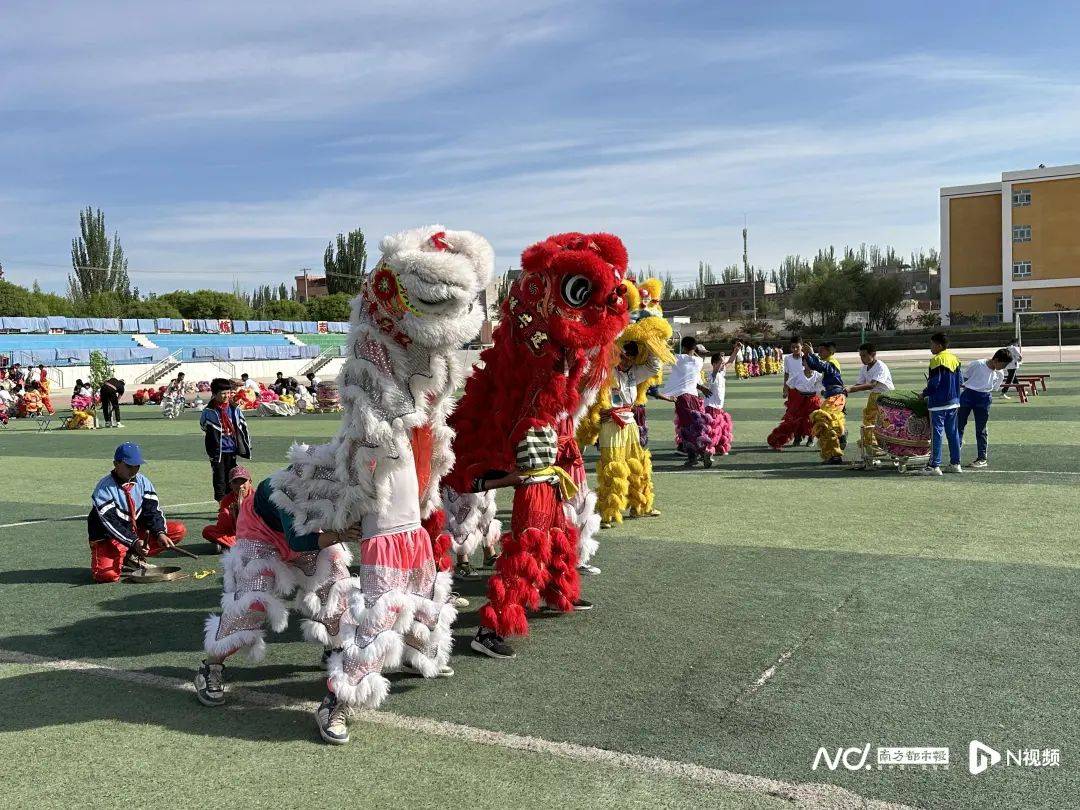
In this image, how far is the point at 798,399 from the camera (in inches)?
556

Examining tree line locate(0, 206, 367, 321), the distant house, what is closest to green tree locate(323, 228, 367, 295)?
tree line locate(0, 206, 367, 321)

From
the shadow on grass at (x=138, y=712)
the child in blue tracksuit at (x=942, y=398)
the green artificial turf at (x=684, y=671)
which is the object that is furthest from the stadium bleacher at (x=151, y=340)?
the shadow on grass at (x=138, y=712)

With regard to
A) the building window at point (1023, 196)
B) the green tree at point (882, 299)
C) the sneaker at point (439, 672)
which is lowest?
the sneaker at point (439, 672)

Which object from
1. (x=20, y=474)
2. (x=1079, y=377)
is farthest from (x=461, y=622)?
(x=1079, y=377)

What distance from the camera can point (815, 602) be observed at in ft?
19.8

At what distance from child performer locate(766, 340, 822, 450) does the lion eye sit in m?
9.00

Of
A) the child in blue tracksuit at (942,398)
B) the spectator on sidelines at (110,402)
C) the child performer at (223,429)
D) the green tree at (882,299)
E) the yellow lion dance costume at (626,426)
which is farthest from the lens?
the green tree at (882,299)

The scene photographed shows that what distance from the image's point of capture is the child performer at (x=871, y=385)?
38.7 ft

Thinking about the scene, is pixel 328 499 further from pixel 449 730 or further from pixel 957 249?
pixel 957 249

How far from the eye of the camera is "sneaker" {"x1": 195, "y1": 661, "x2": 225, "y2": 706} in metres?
4.57

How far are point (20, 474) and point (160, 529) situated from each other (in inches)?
333

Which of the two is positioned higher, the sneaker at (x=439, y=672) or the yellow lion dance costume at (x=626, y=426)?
the yellow lion dance costume at (x=626, y=426)

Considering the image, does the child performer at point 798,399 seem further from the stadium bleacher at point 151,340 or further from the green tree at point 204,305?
the green tree at point 204,305

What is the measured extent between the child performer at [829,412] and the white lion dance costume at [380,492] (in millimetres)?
9143
